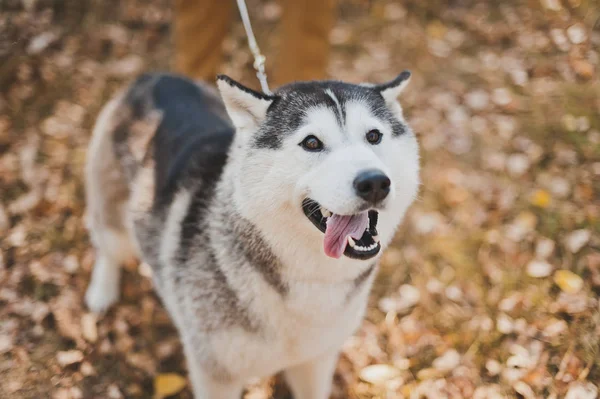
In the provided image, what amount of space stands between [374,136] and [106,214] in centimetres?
190

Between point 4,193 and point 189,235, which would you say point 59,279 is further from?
point 189,235

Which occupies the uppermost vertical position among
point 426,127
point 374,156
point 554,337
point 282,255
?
point 374,156

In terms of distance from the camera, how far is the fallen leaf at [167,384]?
125 inches

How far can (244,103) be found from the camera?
2258mm

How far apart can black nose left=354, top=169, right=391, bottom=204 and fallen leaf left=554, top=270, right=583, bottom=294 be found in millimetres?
2190

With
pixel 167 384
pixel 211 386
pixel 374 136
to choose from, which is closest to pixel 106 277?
pixel 167 384

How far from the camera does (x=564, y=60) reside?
5.24 metres

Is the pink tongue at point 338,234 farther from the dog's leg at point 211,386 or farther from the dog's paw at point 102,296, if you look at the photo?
the dog's paw at point 102,296

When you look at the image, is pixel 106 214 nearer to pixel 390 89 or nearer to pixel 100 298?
pixel 100 298

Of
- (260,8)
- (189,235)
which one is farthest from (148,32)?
(189,235)

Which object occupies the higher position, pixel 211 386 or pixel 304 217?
pixel 304 217

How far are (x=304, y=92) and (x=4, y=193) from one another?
2.93 m

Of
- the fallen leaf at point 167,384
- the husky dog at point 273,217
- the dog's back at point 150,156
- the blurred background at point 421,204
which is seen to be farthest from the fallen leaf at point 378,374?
the dog's back at point 150,156

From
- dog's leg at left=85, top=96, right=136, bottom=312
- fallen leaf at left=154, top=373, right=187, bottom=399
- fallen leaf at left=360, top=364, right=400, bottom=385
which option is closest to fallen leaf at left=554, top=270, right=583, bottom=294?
fallen leaf at left=360, top=364, right=400, bottom=385
